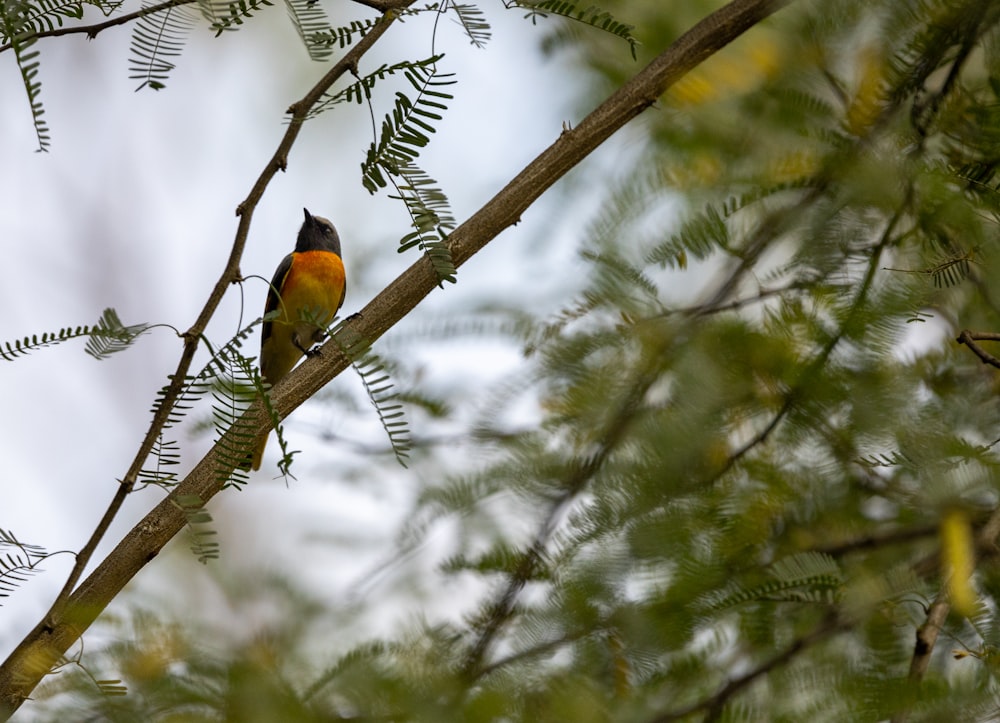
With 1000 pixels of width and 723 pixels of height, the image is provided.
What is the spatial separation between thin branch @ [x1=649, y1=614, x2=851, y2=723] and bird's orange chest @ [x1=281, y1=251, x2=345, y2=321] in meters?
2.37

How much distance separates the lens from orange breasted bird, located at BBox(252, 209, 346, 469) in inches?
149

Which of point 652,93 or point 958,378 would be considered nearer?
point 652,93

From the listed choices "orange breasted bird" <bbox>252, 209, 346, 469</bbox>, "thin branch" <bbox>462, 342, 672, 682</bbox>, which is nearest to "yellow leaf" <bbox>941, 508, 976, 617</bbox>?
"thin branch" <bbox>462, 342, 672, 682</bbox>

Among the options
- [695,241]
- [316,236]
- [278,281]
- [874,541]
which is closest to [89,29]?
[695,241]

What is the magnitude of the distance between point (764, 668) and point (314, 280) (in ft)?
8.18

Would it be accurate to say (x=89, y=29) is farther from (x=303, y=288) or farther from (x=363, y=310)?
(x=303, y=288)

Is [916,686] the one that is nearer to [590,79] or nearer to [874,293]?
[874,293]

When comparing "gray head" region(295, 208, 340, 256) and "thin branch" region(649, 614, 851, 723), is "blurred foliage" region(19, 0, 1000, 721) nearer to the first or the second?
"thin branch" region(649, 614, 851, 723)

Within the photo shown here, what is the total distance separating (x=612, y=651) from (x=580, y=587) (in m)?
0.14

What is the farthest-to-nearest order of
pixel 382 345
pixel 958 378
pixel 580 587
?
pixel 382 345, pixel 958 378, pixel 580 587

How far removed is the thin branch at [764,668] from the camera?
5.97ft

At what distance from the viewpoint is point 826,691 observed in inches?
69.4

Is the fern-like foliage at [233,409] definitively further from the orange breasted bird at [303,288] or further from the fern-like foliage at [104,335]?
the orange breasted bird at [303,288]

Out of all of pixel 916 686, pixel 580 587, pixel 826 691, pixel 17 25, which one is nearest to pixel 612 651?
pixel 580 587
